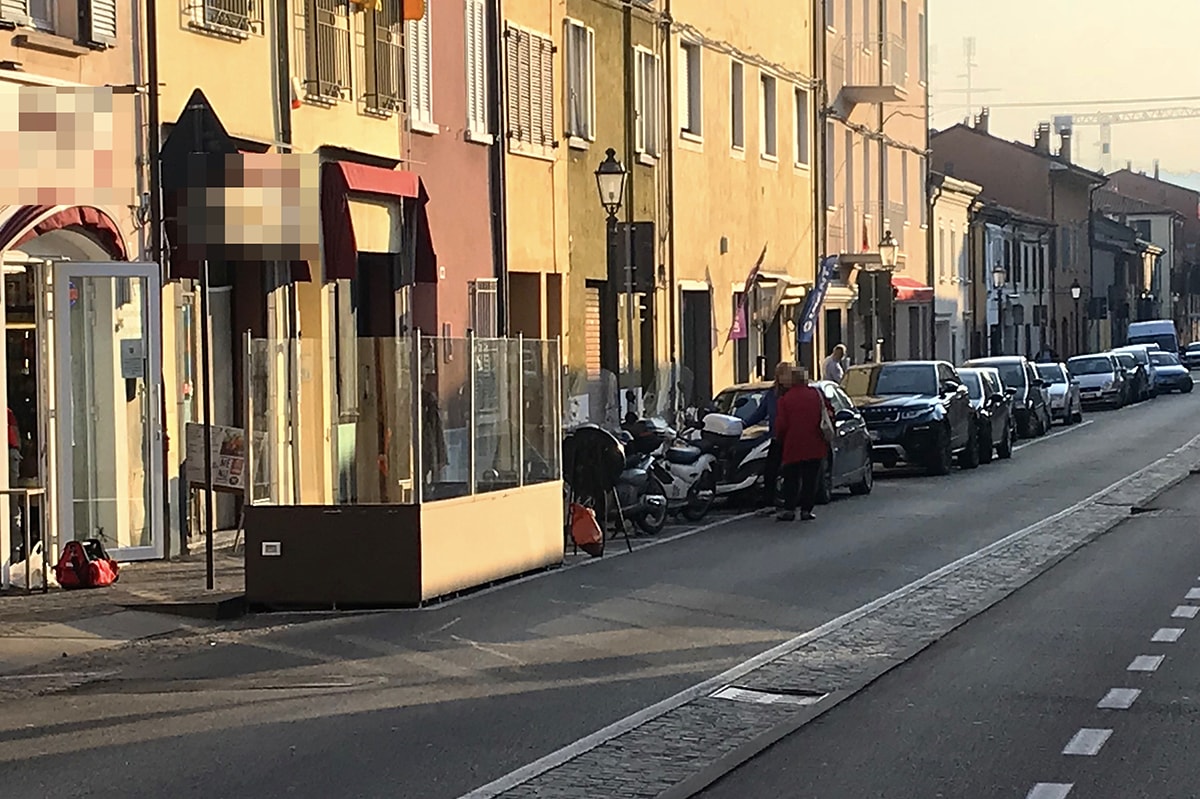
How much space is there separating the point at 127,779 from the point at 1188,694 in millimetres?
5298

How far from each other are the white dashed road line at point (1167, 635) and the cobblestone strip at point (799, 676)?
1.29 m

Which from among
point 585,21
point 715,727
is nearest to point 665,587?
point 715,727

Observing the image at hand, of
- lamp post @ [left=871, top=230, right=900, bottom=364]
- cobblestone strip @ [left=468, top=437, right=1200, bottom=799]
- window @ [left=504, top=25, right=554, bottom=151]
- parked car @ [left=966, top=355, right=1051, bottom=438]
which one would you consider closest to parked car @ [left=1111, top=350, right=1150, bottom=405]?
lamp post @ [left=871, top=230, right=900, bottom=364]

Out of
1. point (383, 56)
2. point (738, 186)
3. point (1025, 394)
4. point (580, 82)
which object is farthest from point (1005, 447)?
point (383, 56)

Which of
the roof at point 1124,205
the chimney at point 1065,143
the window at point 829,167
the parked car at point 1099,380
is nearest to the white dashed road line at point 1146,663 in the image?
the window at point 829,167

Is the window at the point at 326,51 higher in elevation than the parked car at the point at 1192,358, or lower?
Answer: higher

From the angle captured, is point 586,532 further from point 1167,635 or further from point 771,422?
point 1167,635

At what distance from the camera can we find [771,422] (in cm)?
2427

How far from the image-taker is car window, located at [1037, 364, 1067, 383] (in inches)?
1919

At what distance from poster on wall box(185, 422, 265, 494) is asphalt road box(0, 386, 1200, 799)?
125 centimetres

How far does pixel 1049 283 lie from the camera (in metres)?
83.2

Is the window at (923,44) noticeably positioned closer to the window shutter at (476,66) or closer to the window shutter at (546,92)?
the window shutter at (546,92)

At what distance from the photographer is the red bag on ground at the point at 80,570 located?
52.7 feet

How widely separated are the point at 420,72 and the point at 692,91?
37.9 ft
